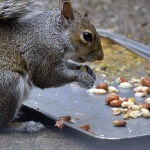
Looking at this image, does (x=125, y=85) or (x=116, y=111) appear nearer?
(x=116, y=111)

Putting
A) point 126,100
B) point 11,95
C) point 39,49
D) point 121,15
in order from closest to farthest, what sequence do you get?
point 11,95 < point 39,49 < point 126,100 < point 121,15

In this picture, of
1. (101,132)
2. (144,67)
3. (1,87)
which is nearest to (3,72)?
(1,87)

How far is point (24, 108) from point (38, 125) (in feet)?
0.83

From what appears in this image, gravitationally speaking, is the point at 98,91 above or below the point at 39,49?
below

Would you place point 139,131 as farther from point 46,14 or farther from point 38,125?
point 46,14

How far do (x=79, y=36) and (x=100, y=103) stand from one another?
0.52 metres

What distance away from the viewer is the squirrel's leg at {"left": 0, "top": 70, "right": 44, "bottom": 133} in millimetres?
2758

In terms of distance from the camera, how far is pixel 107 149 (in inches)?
103

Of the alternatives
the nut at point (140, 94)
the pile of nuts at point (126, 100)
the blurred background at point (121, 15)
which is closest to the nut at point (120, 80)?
the pile of nuts at point (126, 100)

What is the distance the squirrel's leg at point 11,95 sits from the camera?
2.76 meters

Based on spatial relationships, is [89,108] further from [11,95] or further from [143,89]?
[11,95]

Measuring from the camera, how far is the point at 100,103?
324 cm

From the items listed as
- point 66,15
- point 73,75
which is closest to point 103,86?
point 73,75

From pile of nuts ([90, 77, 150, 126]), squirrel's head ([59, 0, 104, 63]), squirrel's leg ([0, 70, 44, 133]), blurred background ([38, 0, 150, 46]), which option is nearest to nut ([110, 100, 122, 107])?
pile of nuts ([90, 77, 150, 126])
